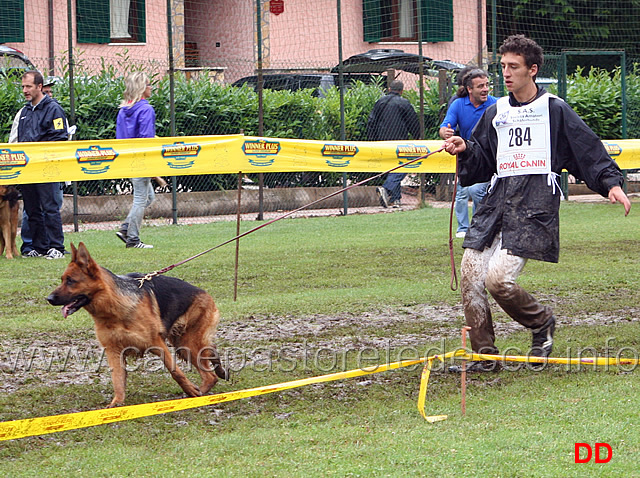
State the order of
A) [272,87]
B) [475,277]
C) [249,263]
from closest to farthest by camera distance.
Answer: [475,277]
[249,263]
[272,87]

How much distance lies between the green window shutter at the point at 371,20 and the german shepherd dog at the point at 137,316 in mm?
19416

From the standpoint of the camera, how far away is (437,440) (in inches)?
176

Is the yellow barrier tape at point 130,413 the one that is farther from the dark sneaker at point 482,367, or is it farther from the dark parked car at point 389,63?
the dark parked car at point 389,63

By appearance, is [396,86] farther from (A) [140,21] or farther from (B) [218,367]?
(B) [218,367]

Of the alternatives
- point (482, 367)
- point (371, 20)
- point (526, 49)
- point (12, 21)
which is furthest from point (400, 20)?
point (482, 367)

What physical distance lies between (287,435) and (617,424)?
65.7 inches

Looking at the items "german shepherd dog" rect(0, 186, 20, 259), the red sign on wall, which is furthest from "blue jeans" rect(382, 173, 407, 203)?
"german shepherd dog" rect(0, 186, 20, 259)

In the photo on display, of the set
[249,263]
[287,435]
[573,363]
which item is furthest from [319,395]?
[249,263]

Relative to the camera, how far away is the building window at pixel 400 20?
2383 cm

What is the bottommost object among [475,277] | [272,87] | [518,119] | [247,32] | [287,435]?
[287,435]

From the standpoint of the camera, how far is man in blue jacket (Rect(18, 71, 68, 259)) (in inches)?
444

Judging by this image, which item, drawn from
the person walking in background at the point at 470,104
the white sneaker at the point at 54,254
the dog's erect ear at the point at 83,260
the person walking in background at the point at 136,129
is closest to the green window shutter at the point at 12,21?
the person walking in background at the point at 136,129

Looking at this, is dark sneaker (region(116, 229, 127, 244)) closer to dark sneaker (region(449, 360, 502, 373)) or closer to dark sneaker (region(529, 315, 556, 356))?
dark sneaker (region(449, 360, 502, 373))

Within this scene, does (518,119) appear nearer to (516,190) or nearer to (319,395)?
(516,190)
